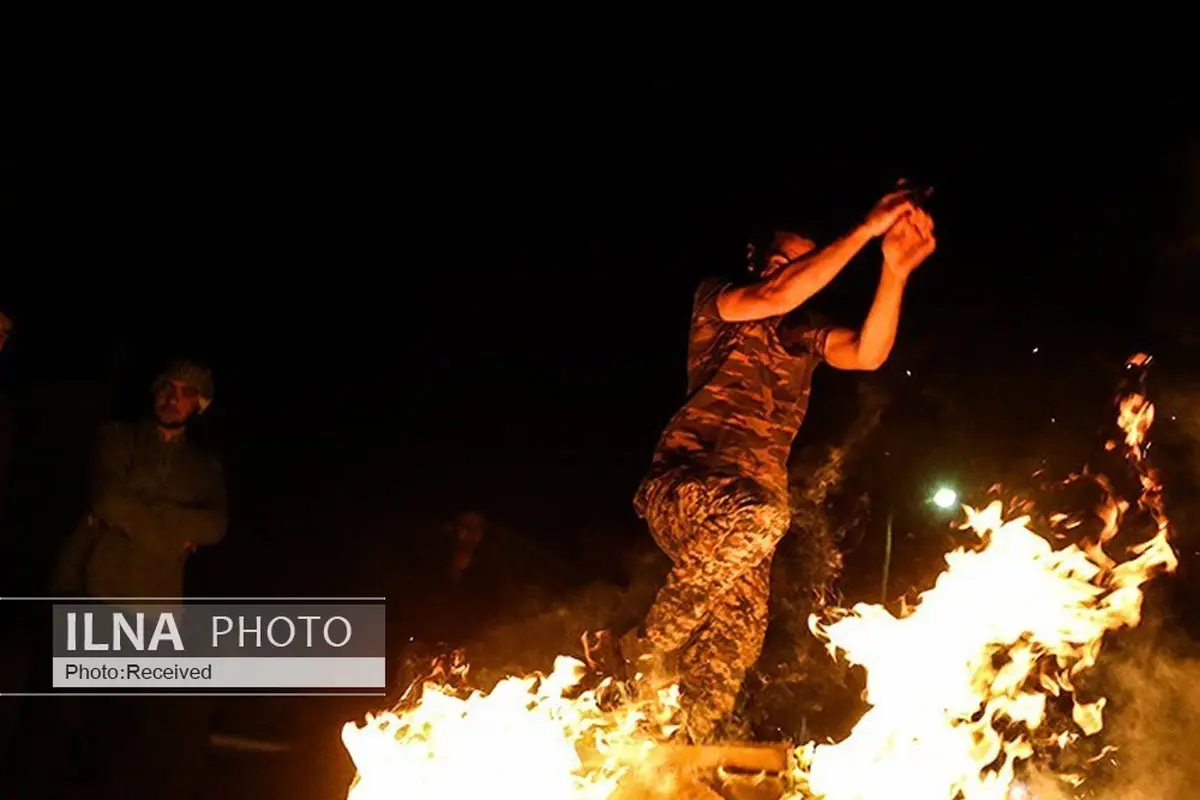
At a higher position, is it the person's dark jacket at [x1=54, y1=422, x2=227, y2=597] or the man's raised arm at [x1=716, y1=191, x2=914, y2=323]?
the man's raised arm at [x1=716, y1=191, x2=914, y2=323]

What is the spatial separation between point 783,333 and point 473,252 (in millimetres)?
5033

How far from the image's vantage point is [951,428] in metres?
8.49

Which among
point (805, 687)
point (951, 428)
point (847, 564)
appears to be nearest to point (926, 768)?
point (805, 687)

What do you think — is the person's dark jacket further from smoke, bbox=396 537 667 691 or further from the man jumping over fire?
the man jumping over fire

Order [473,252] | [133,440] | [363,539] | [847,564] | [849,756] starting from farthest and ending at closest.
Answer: [473,252] → [363,539] → [847,564] → [133,440] → [849,756]

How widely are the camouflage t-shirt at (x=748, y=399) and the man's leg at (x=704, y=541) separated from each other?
14 centimetres

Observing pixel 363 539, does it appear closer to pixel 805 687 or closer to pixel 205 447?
pixel 205 447

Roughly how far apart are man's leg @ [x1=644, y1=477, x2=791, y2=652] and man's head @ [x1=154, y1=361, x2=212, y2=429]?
7.86 feet

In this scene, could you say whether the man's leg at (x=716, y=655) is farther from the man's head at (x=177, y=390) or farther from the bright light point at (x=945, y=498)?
the bright light point at (x=945, y=498)

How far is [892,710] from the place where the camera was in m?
4.91

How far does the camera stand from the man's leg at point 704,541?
15.6 feet

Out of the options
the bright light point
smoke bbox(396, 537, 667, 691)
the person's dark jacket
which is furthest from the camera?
the bright light point

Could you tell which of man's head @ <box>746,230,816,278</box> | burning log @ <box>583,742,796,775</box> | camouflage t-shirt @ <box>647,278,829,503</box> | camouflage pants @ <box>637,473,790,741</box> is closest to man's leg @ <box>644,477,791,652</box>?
camouflage pants @ <box>637,473,790,741</box>

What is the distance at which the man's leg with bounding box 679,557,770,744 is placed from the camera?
498 centimetres
